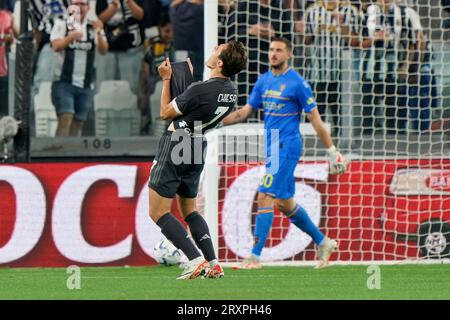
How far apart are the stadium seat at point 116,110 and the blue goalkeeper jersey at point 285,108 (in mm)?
3536

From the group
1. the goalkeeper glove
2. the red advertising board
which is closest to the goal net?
the red advertising board

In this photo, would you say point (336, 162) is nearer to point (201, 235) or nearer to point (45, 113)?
point (201, 235)

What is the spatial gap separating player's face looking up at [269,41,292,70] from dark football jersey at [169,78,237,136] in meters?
1.83

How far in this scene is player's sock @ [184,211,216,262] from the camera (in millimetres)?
10133

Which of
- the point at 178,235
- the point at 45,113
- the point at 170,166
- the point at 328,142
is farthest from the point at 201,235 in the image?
the point at 45,113

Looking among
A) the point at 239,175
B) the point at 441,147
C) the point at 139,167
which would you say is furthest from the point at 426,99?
the point at 139,167

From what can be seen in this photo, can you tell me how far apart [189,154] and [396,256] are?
3.92 m

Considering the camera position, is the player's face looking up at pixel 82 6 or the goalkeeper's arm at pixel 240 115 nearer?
the goalkeeper's arm at pixel 240 115

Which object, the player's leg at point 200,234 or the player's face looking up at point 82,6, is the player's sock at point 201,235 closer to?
the player's leg at point 200,234

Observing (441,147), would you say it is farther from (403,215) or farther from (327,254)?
(327,254)

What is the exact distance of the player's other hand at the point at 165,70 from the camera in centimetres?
991

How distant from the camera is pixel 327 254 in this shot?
1206 cm

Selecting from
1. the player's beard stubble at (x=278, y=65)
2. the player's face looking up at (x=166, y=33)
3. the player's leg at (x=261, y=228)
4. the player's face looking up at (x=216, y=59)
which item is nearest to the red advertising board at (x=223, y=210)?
the player's leg at (x=261, y=228)

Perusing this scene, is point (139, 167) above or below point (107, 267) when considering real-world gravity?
above
